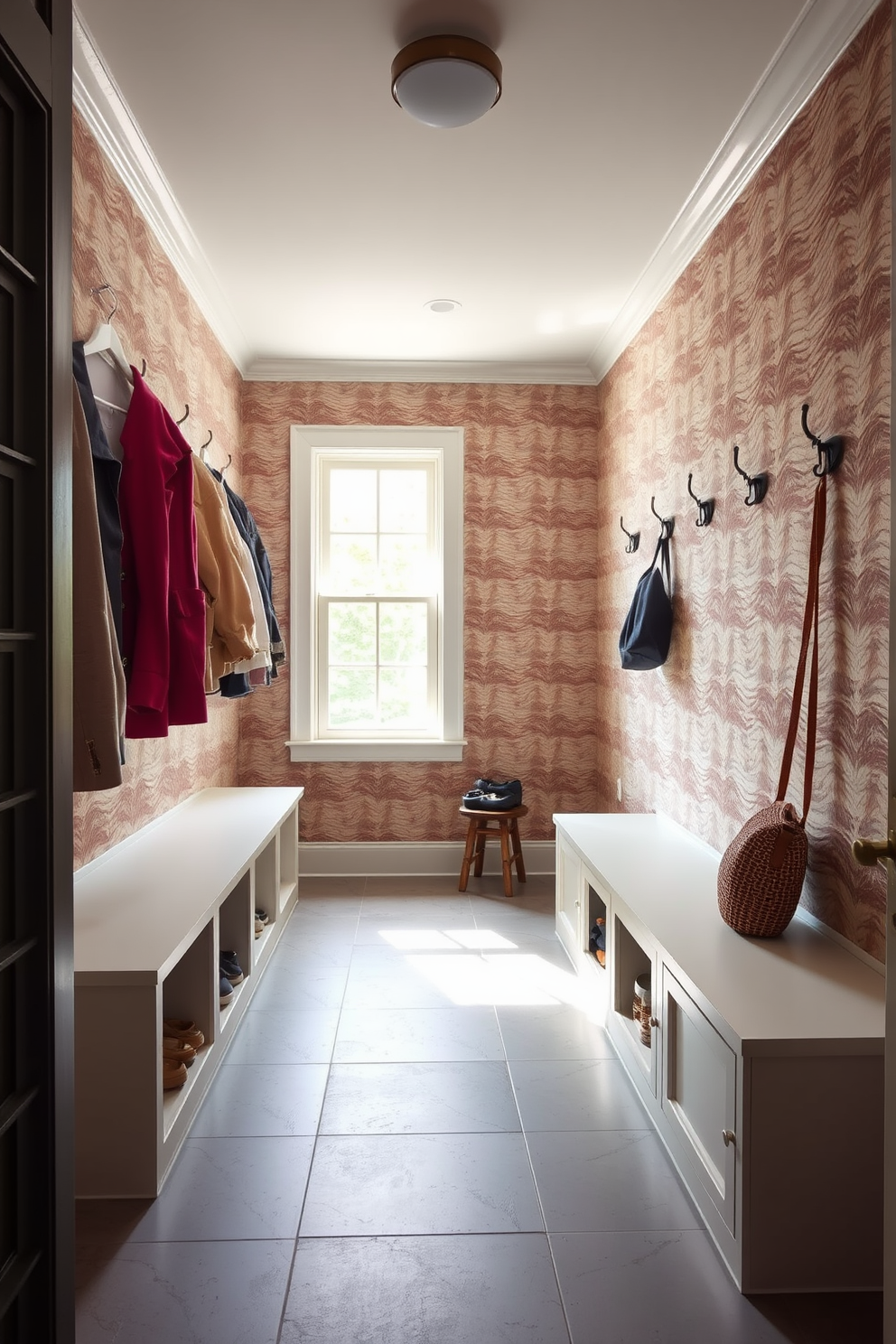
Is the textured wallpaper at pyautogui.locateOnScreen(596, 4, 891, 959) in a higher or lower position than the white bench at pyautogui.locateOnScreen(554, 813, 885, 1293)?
higher

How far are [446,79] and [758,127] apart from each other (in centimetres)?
88

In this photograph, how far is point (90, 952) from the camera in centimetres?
199

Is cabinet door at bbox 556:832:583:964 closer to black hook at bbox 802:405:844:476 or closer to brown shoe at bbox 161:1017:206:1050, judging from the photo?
brown shoe at bbox 161:1017:206:1050

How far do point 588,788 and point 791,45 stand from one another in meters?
3.42

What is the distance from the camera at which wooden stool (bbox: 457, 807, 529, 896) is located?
14.3ft

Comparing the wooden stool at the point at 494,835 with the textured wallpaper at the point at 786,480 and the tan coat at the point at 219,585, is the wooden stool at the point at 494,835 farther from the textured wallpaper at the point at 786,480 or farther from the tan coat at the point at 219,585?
the tan coat at the point at 219,585

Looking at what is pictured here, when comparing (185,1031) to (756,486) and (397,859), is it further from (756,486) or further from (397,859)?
(397,859)

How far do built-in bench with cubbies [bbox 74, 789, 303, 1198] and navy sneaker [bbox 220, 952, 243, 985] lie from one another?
0.03 m

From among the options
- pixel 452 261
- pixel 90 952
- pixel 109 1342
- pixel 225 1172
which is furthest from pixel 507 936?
pixel 452 261

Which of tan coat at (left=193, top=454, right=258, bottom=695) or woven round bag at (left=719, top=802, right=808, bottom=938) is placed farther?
tan coat at (left=193, top=454, right=258, bottom=695)

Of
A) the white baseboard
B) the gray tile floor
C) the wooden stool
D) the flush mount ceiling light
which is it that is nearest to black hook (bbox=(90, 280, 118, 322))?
the flush mount ceiling light

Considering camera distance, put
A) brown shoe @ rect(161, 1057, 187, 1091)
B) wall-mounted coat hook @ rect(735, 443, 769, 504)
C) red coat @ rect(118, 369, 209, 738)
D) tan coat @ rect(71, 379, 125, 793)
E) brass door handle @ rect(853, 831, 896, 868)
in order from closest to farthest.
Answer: brass door handle @ rect(853, 831, 896, 868) → tan coat @ rect(71, 379, 125, 793) → brown shoe @ rect(161, 1057, 187, 1091) → red coat @ rect(118, 369, 209, 738) → wall-mounted coat hook @ rect(735, 443, 769, 504)

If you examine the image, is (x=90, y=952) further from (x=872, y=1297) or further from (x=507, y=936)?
(x=507, y=936)

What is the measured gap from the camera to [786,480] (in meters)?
2.38
